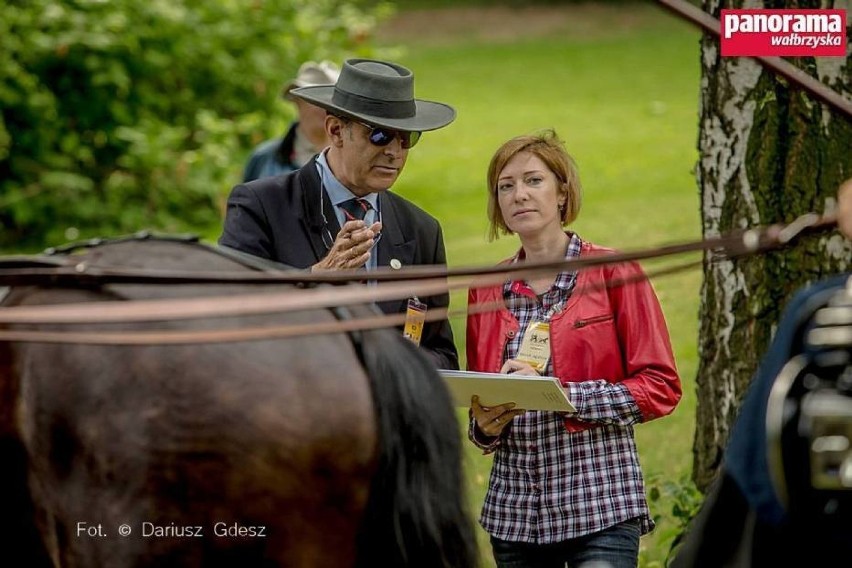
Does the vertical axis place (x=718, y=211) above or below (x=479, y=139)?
below

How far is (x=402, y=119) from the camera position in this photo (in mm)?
4180

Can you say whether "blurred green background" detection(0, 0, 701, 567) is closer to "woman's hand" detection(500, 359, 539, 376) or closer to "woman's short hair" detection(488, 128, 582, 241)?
"woman's short hair" detection(488, 128, 582, 241)

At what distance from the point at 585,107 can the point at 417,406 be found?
1425 cm

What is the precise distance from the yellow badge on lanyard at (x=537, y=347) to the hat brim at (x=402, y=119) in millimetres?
717

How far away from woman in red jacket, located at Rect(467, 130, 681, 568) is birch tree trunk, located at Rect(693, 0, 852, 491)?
1.02 m

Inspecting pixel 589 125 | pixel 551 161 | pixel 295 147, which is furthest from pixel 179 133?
pixel 551 161

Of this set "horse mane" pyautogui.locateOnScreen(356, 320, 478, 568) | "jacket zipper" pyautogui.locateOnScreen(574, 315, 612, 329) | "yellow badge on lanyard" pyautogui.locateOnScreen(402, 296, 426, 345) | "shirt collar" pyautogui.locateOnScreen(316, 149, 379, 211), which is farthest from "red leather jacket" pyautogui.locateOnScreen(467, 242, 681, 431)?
"horse mane" pyautogui.locateOnScreen(356, 320, 478, 568)

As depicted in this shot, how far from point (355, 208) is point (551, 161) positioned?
2.09ft

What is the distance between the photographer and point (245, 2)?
461 inches

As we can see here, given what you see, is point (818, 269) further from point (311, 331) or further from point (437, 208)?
point (437, 208)

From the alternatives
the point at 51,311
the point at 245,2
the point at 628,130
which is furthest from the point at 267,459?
the point at 628,130

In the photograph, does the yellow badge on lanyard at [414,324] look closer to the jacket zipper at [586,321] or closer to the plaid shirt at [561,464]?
the plaid shirt at [561,464]

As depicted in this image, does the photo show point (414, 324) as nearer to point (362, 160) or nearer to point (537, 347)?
point (537, 347)

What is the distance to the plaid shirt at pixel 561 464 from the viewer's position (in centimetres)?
387
